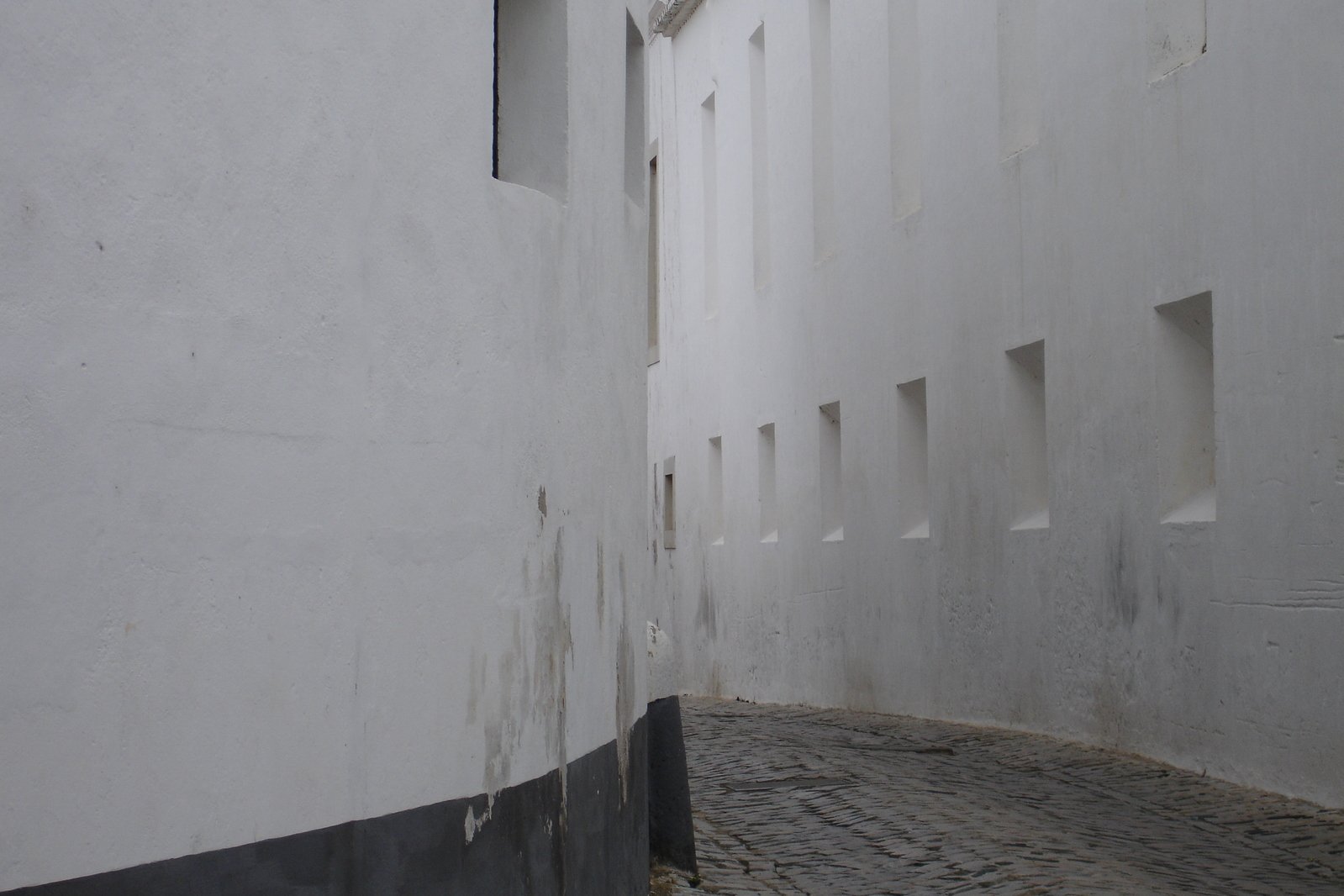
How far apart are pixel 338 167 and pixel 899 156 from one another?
10551 millimetres

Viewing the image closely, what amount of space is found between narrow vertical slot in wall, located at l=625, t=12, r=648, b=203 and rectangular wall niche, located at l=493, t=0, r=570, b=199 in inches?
57.2

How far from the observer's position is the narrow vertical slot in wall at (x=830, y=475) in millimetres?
16469

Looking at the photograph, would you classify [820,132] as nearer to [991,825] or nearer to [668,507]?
[668,507]

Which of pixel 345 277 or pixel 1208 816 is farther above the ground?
pixel 345 277

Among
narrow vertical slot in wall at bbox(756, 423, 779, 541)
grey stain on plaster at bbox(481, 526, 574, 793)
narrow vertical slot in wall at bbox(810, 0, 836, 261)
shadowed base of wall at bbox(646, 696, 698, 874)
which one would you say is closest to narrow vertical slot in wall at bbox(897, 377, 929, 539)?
narrow vertical slot in wall at bbox(810, 0, 836, 261)

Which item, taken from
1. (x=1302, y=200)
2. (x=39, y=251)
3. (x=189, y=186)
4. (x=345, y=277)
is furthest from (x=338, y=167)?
(x=1302, y=200)

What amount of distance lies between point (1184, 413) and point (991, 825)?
311 centimetres

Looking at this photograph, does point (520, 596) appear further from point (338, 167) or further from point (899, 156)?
point (899, 156)

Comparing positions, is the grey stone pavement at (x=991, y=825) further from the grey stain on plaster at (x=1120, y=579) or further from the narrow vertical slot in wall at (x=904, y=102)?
the narrow vertical slot in wall at (x=904, y=102)

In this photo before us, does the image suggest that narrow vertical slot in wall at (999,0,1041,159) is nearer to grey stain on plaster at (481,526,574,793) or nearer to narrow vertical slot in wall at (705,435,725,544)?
grey stain on plaster at (481,526,574,793)

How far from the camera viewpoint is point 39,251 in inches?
145

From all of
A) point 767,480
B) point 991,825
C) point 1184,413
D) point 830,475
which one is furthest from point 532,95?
point 767,480

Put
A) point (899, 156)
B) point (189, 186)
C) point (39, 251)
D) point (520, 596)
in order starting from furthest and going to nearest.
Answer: point (899, 156) < point (520, 596) < point (189, 186) < point (39, 251)

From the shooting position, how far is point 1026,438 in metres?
12.4
